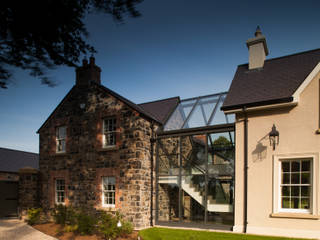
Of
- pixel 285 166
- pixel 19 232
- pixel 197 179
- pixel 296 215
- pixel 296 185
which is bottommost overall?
pixel 19 232

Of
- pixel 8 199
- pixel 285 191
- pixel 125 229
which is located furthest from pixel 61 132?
pixel 285 191

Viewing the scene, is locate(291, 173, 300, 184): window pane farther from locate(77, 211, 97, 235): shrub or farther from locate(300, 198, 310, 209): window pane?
locate(77, 211, 97, 235): shrub

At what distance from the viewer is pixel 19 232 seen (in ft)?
41.3

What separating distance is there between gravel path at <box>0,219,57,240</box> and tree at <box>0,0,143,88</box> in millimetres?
9995

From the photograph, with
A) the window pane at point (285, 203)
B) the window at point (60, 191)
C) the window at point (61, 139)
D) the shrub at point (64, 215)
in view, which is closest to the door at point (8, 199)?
the window at point (60, 191)

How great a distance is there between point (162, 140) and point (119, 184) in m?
3.16

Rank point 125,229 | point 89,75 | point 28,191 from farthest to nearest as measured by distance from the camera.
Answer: point 28,191, point 89,75, point 125,229

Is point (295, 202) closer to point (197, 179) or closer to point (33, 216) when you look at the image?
point (197, 179)

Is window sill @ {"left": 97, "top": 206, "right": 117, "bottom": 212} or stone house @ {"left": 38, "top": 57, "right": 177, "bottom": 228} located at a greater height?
stone house @ {"left": 38, "top": 57, "right": 177, "bottom": 228}

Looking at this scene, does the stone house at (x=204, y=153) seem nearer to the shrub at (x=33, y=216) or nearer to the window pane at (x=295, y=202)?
the window pane at (x=295, y=202)

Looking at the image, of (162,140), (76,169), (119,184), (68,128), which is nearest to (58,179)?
(76,169)

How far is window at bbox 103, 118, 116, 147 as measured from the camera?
14.1 m

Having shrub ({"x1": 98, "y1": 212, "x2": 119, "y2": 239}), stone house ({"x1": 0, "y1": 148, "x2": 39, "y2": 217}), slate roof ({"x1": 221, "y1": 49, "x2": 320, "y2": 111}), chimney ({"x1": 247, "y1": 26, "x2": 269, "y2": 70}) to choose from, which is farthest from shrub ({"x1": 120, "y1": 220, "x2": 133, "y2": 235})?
chimney ({"x1": 247, "y1": 26, "x2": 269, "y2": 70})

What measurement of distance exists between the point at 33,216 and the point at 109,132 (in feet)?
20.2
